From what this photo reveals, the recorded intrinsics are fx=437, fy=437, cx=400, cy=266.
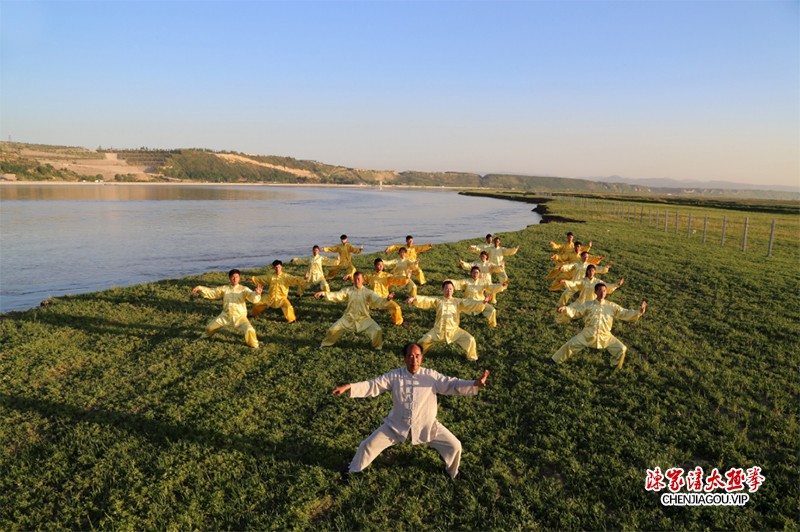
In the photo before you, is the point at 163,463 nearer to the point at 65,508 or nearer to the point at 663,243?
the point at 65,508

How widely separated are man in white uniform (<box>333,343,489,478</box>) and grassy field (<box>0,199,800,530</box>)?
475mm

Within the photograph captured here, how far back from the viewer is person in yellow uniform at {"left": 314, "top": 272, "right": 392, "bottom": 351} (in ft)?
32.7

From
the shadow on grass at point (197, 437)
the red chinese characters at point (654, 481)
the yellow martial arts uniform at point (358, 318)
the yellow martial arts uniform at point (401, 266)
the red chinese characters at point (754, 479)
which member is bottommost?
the shadow on grass at point (197, 437)

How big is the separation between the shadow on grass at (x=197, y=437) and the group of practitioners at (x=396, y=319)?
556mm

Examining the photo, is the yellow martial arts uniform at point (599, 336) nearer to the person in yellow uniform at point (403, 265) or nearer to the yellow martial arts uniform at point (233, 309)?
the person in yellow uniform at point (403, 265)

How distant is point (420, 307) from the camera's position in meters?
9.58

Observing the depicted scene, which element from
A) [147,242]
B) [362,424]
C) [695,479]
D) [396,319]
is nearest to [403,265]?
[396,319]

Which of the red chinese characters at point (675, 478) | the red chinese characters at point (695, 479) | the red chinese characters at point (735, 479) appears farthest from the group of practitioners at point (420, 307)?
the red chinese characters at point (735, 479)

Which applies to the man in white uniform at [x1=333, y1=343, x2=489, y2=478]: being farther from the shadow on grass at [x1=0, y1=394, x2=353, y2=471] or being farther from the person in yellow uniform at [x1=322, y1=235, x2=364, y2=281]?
the person in yellow uniform at [x1=322, y1=235, x2=364, y2=281]

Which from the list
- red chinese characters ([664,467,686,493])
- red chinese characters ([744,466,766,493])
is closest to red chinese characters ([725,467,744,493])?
red chinese characters ([744,466,766,493])

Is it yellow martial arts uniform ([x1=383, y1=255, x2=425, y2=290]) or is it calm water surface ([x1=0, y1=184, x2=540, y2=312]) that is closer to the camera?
yellow martial arts uniform ([x1=383, y1=255, x2=425, y2=290])

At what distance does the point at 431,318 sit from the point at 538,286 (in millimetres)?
5810

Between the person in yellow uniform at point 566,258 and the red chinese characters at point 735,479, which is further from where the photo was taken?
the person in yellow uniform at point 566,258

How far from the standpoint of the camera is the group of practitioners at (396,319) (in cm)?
548
